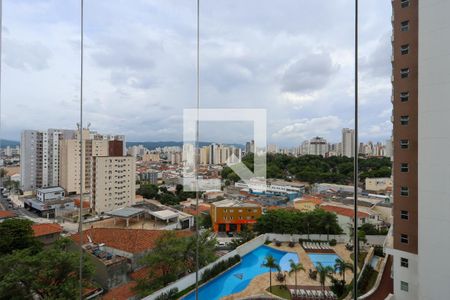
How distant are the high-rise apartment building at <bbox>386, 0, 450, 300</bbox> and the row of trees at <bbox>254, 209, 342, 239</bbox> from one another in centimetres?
359

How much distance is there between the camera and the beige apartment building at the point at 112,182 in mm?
8429

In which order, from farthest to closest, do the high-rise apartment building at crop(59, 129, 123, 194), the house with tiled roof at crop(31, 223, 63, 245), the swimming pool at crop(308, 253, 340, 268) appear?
the high-rise apartment building at crop(59, 129, 123, 194)
the swimming pool at crop(308, 253, 340, 268)
the house with tiled roof at crop(31, 223, 63, 245)

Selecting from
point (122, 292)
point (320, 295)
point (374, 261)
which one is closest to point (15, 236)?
point (122, 292)

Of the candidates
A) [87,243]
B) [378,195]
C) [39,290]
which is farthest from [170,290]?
[378,195]

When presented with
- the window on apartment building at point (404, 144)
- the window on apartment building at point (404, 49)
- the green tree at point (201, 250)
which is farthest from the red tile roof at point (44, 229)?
the window on apartment building at point (404, 49)

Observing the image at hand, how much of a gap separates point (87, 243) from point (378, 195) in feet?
29.4

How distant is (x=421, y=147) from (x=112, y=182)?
9017 millimetres

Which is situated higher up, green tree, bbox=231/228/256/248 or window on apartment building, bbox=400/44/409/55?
window on apartment building, bbox=400/44/409/55

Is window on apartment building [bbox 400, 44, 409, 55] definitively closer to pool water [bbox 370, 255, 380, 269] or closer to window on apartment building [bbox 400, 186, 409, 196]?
window on apartment building [bbox 400, 186, 409, 196]

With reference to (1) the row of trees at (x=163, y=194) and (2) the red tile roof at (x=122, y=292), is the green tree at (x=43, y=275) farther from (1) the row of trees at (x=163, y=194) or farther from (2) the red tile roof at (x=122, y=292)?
(1) the row of trees at (x=163, y=194)

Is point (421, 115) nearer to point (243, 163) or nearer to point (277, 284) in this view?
point (277, 284)

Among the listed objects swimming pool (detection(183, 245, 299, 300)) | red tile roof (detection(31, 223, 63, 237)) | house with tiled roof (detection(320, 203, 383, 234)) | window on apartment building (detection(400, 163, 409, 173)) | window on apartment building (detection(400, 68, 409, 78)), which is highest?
window on apartment building (detection(400, 68, 409, 78))

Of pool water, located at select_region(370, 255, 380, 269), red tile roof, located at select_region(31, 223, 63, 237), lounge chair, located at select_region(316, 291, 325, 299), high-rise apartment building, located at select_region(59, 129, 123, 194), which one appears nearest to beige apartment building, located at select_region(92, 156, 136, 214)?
high-rise apartment building, located at select_region(59, 129, 123, 194)

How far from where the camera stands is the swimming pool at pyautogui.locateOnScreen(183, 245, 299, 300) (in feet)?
12.7
